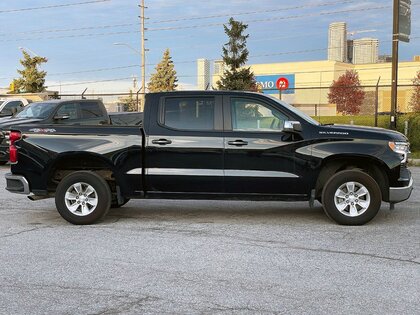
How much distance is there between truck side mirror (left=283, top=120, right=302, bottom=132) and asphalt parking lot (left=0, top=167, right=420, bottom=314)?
1348 mm

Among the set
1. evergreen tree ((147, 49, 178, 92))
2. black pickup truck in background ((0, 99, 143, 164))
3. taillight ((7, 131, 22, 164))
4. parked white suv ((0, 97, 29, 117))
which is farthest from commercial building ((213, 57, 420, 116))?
taillight ((7, 131, 22, 164))

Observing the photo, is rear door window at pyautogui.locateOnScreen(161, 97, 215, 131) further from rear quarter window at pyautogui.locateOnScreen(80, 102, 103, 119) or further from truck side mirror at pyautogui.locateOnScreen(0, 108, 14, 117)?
truck side mirror at pyautogui.locateOnScreen(0, 108, 14, 117)

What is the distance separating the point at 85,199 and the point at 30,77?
40290 millimetres

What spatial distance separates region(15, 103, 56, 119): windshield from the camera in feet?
47.3

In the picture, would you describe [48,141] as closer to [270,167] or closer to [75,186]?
[75,186]

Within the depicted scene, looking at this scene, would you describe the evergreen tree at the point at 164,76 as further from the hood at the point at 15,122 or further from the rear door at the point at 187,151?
the rear door at the point at 187,151

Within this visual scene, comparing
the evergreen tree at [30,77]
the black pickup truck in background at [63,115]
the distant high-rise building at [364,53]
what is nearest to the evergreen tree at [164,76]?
the evergreen tree at [30,77]

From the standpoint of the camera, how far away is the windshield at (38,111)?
14422 millimetres

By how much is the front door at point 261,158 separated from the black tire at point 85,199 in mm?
1769

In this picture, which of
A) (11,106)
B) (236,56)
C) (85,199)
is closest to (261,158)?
(85,199)

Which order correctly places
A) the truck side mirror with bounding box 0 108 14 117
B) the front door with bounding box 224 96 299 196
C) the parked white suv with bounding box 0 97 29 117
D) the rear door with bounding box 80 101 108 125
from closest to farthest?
the front door with bounding box 224 96 299 196
the rear door with bounding box 80 101 108 125
the truck side mirror with bounding box 0 108 14 117
the parked white suv with bounding box 0 97 29 117

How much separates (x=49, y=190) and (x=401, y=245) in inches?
193

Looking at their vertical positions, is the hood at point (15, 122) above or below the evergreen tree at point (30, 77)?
below

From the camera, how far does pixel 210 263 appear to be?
531 cm
